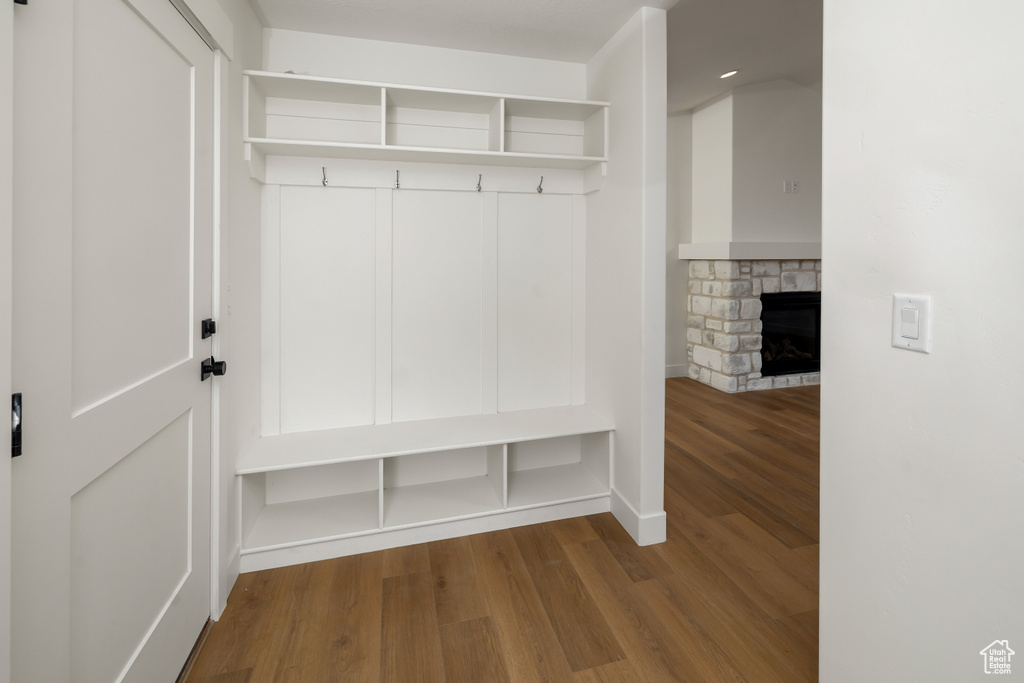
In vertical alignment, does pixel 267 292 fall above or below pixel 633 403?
above

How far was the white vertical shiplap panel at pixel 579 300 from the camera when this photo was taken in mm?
2744

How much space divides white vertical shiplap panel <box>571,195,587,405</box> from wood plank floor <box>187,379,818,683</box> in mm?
742

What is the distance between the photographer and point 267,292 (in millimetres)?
2303

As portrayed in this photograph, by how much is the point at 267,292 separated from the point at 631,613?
81.1 inches

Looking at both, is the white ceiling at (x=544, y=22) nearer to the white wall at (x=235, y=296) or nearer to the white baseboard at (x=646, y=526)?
the white wall at (x=235, y=296)

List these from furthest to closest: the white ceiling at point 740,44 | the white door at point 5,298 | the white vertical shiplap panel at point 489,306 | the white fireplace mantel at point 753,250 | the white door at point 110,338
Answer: the white fireplace mantel at point 753,250
the white ceiling at point 740,44
the white vertical shiplap panel at point 489,306
the white door at point 110,338
the white door at point 5,298

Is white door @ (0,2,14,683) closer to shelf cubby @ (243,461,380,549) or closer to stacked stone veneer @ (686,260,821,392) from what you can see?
shelf cubby @ (243,461,380,549)

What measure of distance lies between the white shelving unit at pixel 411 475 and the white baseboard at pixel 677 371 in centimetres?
290

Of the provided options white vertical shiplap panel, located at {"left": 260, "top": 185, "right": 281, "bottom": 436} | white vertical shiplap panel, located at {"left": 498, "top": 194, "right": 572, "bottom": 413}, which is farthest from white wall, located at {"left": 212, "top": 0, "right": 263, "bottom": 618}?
white vertical shiplap panel, located at {"left": 498, "top": 194, "right": 572, "bottom": 413}

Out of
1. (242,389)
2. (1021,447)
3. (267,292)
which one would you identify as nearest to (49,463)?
(242,389)

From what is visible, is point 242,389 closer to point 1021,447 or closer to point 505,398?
point 505,398

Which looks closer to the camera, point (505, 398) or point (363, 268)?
point (363, 268)

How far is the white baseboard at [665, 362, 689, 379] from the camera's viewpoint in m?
5.44

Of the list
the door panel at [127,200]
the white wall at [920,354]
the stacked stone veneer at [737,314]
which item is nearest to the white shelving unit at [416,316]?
the door panel at [127,200]
